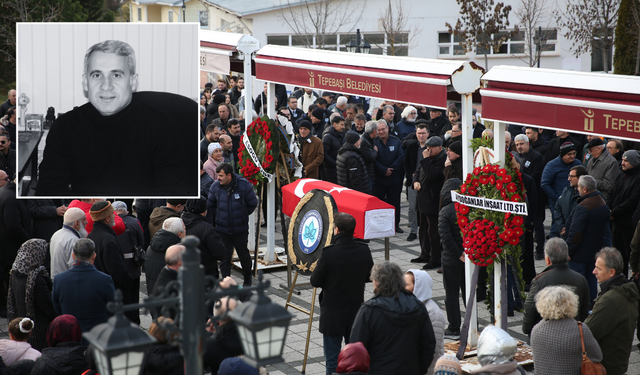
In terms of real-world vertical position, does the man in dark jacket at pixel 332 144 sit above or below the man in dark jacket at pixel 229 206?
above

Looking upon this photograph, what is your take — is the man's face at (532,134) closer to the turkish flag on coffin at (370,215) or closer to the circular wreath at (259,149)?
the circular wreath at (259,149)

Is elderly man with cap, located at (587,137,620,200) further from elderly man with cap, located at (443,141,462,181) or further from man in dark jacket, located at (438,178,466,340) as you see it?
man in dark jacket, located at (438,178,466,340)

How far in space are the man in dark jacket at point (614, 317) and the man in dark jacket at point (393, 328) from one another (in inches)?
65.4

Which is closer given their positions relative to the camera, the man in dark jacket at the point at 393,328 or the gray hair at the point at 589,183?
the man in dark jacket at the point at 393,328

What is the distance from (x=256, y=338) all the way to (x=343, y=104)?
1335 centimetres

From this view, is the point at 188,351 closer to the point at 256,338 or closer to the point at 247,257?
the point at 256,338

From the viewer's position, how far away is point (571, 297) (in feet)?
17.0

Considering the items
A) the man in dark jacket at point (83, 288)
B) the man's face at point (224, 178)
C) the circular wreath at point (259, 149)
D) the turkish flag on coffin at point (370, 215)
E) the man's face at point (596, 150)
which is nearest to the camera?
the man in dark jacket at point (83, 288)

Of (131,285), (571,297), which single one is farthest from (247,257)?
(571,297)

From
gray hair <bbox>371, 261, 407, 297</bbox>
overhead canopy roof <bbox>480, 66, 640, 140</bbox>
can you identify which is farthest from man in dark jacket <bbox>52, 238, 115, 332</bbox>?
overhead canopy roof <bbox>480, 66, 640, 140</bbox>

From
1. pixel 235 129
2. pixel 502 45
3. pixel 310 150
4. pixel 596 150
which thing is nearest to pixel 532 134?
pixel 596 150

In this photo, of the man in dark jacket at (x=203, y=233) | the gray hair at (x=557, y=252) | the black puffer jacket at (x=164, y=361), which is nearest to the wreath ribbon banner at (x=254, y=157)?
the man in dark jacket at (x=203, y=233)

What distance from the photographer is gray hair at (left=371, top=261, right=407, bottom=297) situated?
5.10m

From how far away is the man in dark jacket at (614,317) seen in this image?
5.82 meters
